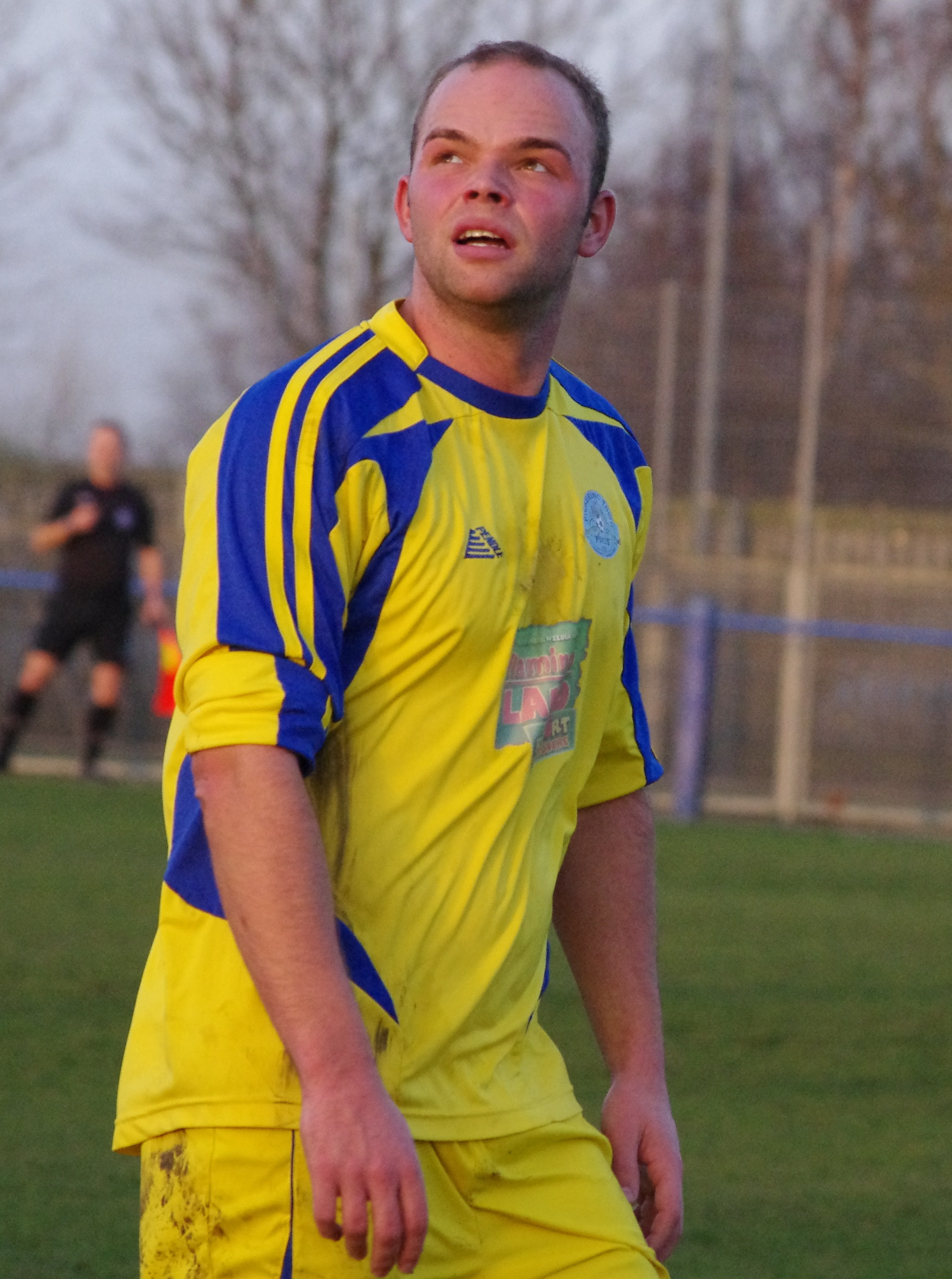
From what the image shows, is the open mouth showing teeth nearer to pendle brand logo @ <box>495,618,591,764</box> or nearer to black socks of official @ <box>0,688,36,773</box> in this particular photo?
pendle brand logo @ <box>495,618,591,764</box>

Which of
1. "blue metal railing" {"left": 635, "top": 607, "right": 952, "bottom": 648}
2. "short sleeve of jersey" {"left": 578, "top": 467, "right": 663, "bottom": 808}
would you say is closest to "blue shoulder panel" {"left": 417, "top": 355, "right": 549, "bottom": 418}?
"short sleeve of jersey" {"left": 578, "top": 467, "right": 663, "bottom": 808}

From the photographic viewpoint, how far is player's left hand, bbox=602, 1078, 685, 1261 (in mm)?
2701

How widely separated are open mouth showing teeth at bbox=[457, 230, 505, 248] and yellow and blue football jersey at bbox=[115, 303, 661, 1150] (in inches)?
5.4

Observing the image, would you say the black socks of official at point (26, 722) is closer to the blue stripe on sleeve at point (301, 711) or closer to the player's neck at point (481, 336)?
the player's neck at point (481, 336)

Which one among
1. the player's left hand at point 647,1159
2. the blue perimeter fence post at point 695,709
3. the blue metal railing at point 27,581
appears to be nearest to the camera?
the player's left hand at point 647,1159

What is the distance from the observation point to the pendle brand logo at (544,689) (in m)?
2.40

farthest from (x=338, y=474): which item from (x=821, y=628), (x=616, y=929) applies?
(x=821, y=628)

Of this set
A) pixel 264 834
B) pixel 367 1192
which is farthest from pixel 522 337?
pixel 367 1192

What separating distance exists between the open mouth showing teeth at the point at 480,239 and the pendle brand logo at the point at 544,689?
446 millimetres

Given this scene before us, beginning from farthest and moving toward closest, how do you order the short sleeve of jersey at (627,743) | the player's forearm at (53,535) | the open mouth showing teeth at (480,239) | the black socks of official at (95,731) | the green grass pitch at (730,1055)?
the black socks of official at (95,731)
the player's forearm at (53,535)
the green grass pitch at (730,1055)
the short sleeve of jersey at (627,743)
the open mouth showing teeth at (480,239)

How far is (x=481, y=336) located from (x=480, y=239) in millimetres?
128

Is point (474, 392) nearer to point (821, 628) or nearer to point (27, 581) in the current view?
point (821, 628)

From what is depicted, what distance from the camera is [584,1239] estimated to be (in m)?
2.44

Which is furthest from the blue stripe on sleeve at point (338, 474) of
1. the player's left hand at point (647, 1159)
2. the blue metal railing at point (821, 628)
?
the blue metal railing at point (821, 628)
